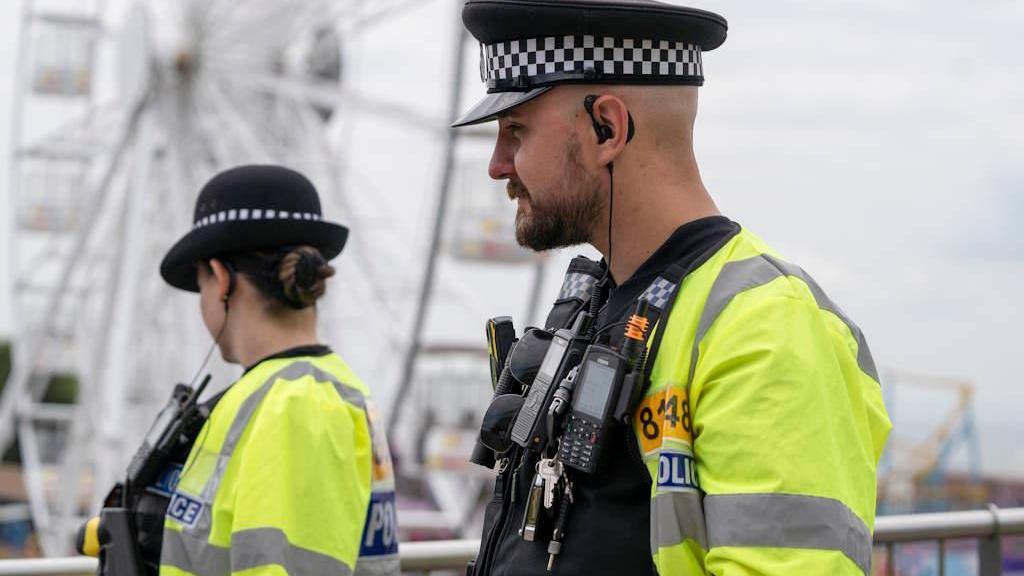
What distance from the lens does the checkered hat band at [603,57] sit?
5.68 ft

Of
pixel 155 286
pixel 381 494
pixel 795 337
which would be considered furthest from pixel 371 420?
pixel 155 286

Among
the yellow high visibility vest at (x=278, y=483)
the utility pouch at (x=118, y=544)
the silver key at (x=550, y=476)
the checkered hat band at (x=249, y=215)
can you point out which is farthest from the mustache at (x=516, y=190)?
the utility pouch at (x=118, y=544)

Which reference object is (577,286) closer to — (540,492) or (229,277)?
(540,492)

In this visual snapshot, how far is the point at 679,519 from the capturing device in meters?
1.57

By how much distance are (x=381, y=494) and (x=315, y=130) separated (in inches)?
485

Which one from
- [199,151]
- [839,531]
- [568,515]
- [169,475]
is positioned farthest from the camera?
[199,151]

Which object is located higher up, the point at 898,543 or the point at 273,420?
the point at 273,420

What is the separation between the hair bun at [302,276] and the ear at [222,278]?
11 centimetres

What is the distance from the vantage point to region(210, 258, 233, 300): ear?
2.79 m

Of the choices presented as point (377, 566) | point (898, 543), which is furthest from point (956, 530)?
point (377, 566)

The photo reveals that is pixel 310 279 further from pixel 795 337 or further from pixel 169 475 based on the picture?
pixel 795 337

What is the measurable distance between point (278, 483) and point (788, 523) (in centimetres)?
114

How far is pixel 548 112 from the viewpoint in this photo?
1.77m

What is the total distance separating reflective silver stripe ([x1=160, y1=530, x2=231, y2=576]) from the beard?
97 cm
